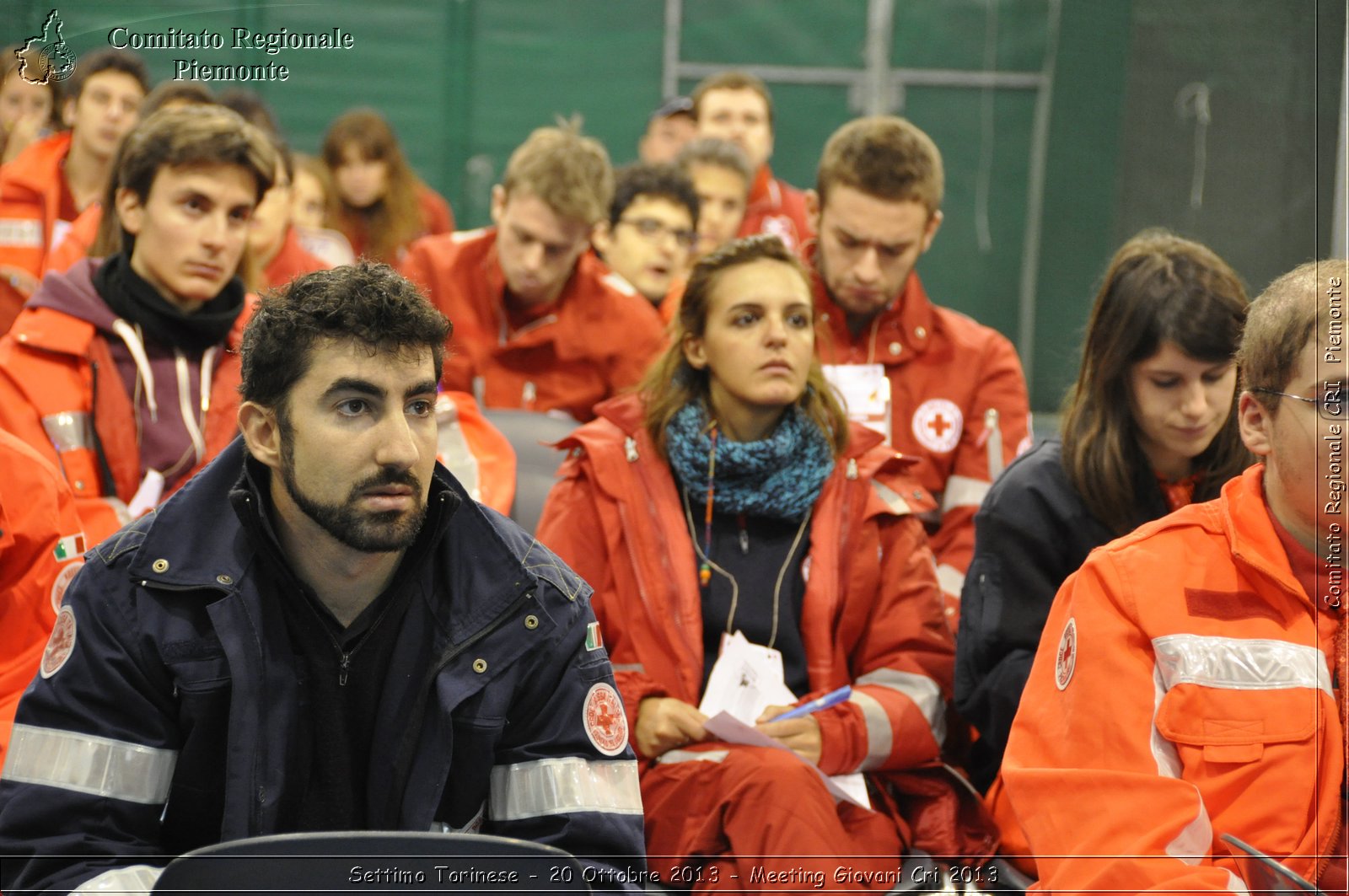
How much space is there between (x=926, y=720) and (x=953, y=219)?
13.8 ft

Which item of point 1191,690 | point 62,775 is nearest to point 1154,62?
point 1191,690

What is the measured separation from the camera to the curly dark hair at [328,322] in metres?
2.00

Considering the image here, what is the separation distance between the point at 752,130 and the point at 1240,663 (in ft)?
14.3

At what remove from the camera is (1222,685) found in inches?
75.6

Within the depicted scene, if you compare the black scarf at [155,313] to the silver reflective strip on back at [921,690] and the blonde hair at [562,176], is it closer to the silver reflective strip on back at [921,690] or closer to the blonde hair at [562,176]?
the blonde hair at [562,176]

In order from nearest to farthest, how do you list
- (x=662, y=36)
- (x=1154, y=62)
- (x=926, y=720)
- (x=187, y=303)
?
(x=926, y=720), (x=1154, y=62), (x=187, y=303), (x=662, y=36)

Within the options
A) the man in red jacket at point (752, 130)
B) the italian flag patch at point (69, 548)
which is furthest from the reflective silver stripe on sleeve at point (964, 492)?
the man in red jacket at point (752, 130)

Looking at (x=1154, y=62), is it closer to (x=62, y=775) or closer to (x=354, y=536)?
(x=354, y=536)

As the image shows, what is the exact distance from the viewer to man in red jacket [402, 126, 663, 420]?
4355 millimetres

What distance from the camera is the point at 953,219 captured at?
21.7 ft

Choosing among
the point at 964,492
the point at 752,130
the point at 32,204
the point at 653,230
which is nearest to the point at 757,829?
the point at 964,492

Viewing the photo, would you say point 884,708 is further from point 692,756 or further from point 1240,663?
point 1240,663

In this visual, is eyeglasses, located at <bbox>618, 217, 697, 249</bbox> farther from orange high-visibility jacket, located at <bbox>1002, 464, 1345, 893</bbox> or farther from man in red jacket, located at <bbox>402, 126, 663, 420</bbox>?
orange high-visibility jacket, located at <bbox>1002, 464, 1345, 893</bbox>

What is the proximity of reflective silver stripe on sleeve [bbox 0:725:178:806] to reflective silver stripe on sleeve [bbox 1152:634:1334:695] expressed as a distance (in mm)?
1381
